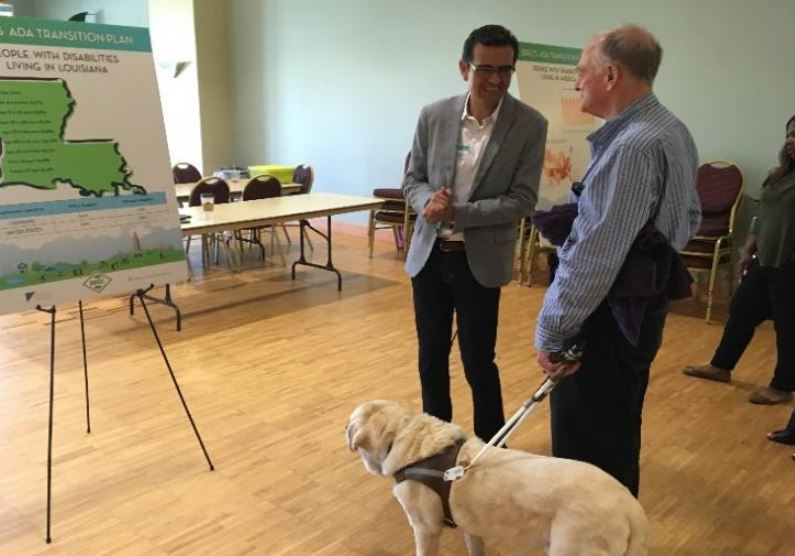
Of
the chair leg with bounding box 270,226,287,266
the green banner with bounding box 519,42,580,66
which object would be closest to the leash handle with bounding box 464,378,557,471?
the green banner with bounding box 519,42,580,66

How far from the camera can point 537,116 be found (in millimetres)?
2295

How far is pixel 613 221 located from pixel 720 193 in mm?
4068

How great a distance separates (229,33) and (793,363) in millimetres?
7538

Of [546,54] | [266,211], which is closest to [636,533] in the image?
[546,54]

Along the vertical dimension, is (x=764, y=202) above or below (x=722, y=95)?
below

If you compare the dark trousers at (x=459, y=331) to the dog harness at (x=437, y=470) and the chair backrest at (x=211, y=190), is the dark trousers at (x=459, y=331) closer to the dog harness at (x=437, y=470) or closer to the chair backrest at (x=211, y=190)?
the dog harness at (x=437, y=470)

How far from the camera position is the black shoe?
295cm

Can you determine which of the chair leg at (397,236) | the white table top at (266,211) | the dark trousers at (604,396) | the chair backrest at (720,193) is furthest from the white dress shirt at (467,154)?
the chair leg at (397,236)

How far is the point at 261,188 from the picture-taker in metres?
5.97

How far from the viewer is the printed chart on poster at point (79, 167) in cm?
209

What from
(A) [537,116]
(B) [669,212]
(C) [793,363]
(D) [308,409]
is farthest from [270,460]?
(C) [793,363]

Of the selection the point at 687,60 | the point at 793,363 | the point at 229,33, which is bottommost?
the point at 793,363

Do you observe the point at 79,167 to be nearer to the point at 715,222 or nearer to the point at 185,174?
the point at 715,222

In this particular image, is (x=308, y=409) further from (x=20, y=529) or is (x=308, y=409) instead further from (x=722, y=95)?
(x=722, y=95)
